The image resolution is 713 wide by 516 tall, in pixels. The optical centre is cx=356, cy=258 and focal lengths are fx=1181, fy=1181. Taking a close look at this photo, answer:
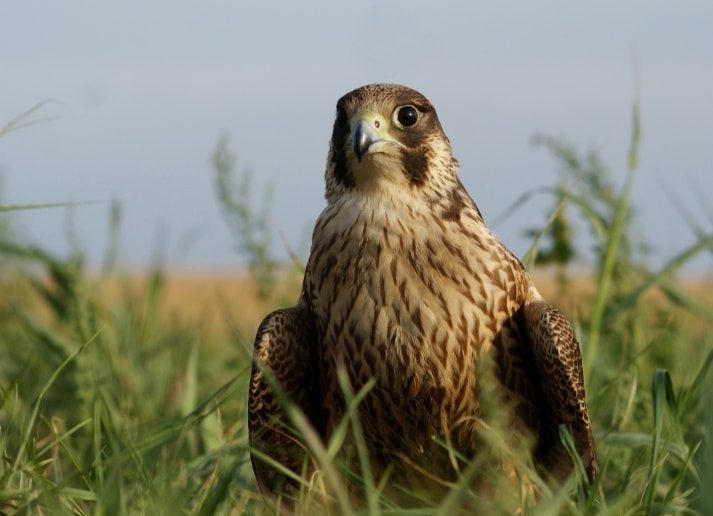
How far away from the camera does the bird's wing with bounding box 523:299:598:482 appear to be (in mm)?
4023

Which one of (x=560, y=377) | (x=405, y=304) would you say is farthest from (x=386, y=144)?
(x=560, y=377)

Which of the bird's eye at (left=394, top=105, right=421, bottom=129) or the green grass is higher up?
the bird's eye at (left=394, top=105, right=421, bottom=129)

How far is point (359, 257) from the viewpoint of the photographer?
163 inches

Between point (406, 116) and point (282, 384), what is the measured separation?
1118 mm

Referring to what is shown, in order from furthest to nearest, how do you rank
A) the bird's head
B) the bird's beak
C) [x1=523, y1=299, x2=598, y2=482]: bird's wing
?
the bird's head
the bird's beak
[x1=523, y1=299, x2=598, y2=482]: bird's wing

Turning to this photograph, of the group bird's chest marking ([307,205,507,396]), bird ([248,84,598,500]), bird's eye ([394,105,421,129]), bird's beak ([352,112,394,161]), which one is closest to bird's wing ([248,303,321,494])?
bird ([248,84,598,500])

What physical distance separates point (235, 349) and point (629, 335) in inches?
99.6

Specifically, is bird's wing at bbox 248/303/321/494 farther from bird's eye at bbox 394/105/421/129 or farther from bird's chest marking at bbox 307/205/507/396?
bird's eye at bbox 394/105/421/129

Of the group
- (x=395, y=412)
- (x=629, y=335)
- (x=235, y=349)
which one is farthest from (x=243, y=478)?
(x=235, y=349)

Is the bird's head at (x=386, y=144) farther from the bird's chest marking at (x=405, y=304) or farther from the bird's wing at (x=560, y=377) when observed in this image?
the bird's wing at (x=560, y=377)

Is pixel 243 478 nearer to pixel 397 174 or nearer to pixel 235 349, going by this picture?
pixel 397 174

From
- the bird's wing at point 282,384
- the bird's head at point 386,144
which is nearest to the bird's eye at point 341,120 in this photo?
the bird's head at point 386,144

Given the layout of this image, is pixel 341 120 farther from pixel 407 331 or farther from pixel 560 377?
pixel 560 377

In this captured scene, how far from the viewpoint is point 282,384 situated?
169 inches
